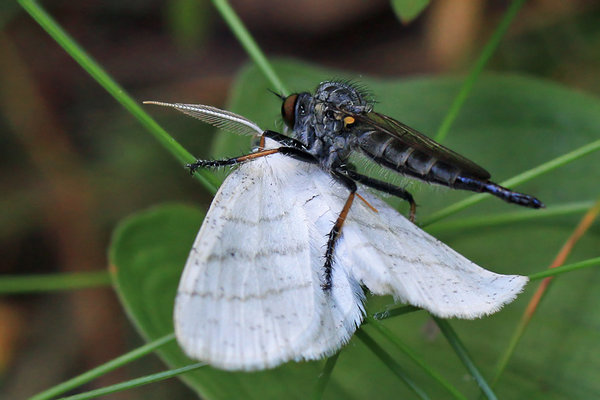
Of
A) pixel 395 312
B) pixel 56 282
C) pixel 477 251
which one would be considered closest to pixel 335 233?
pixel 395 312

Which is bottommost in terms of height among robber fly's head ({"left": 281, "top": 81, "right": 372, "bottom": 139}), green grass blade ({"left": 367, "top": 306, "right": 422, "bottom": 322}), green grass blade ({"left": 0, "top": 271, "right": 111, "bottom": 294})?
green grass blade ({"left": 367, "top": 306, "right": 422, "bottom": 322})

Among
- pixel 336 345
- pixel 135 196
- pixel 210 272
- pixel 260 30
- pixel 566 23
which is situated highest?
pixel 260 30

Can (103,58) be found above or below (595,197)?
above

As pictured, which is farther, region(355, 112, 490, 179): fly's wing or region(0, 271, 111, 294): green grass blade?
region(0, 271, 111, 294): green grass blade

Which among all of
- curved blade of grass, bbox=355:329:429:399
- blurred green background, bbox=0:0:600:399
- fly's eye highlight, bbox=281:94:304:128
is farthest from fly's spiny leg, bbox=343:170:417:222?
blurred green background, bbox=0:0:600:399

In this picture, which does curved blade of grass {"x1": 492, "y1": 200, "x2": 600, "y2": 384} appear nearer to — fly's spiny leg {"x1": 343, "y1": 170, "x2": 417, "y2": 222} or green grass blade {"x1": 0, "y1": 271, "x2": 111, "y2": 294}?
fly's spiny leg {"x1": 343, "y1": 170, "x2": 417, "y2": 222}

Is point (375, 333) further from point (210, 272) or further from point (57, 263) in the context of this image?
point (57, 263)

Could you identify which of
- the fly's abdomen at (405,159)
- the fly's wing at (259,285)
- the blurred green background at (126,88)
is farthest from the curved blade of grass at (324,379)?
the blurred green background at (126,88)

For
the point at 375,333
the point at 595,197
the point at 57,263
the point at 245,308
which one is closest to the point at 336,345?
the point at 245,308
